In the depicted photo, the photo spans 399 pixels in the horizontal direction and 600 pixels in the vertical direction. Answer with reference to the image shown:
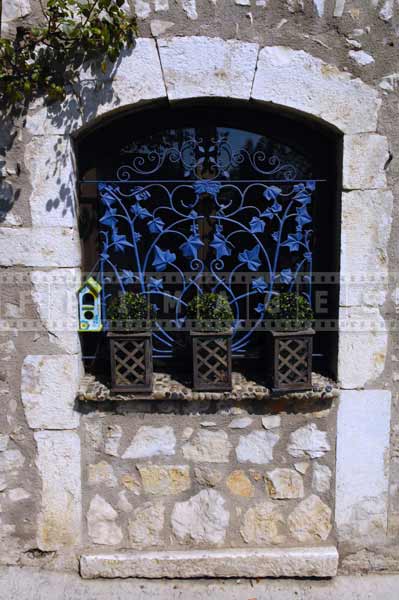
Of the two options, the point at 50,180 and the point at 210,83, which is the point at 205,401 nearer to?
the point at 50,180

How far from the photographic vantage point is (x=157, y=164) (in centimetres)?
254

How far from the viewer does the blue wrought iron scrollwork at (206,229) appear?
2.51 metres

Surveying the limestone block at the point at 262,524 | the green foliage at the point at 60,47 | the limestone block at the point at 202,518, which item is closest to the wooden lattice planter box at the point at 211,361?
the limestone block at the point at 202,518

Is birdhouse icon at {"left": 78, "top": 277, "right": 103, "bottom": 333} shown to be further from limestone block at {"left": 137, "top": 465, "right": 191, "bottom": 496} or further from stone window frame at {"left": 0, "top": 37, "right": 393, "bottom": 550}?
limestone block at {"left": 137, "top": 465, "right": 191, "bottom": 496}

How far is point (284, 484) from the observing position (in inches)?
98.0

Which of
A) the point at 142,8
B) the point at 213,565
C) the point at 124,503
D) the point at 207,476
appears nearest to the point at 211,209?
the point at 142,8

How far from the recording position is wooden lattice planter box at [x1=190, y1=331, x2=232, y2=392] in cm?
237

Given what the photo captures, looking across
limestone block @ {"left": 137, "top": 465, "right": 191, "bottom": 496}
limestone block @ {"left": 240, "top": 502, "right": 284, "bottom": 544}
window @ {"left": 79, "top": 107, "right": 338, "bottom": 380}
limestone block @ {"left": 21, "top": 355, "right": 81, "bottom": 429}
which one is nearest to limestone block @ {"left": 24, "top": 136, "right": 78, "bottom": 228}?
window @ {"left": 79, "top": 107, "right": 338, "bottom": 380}

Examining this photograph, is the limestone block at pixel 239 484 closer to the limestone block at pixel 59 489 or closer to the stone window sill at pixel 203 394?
the stone window sill at pixel 203 394

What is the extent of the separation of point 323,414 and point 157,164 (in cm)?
167

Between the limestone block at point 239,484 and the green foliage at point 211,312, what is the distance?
83 cm

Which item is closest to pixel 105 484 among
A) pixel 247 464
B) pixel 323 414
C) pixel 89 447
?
pixel 89 447

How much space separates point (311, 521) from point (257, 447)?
525mm

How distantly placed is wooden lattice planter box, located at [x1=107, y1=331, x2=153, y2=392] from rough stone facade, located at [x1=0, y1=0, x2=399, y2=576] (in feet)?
0.48
